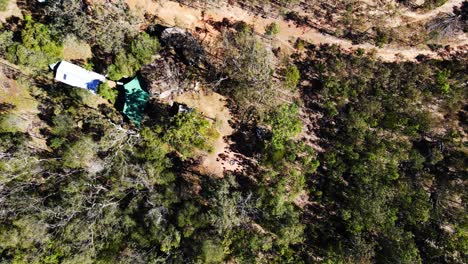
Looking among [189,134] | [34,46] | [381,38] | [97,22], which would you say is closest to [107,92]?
[97,22]

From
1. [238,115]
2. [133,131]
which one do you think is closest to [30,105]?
[133,131]

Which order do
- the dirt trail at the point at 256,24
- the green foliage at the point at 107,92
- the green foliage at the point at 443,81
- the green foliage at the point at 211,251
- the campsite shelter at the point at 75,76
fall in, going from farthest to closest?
the dirt trail at the point at 256,24 < the green foliage at the point at 443,81 < the green foliage at the point at 107,92 < the campsite shelter at the point at 75,76 < the green foliage at the point at 211,251

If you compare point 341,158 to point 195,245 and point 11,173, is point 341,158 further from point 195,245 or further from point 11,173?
point 11,173

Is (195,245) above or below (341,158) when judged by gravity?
below

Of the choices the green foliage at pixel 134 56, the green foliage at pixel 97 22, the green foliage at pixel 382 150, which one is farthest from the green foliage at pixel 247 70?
the green foliage at pixel 97 22

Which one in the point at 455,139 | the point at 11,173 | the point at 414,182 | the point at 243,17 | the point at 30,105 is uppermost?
the point at 243,17

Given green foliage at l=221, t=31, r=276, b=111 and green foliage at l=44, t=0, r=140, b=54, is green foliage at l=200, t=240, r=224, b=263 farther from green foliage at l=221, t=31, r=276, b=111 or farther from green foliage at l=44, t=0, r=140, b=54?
green foliage at l=44, t=0, r=140, b=54

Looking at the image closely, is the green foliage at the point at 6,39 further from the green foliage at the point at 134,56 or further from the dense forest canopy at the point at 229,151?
the green foliage at the point at 134,56
